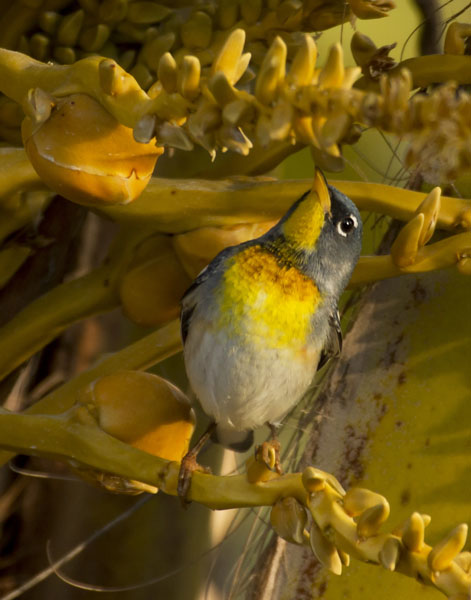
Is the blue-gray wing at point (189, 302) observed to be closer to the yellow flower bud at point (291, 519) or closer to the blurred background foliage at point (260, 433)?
the blurred background foliage at point (260, 433)

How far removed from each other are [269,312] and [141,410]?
0.34 ft

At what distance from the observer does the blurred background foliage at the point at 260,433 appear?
58 cm

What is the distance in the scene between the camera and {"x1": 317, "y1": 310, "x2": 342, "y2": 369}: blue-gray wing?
23.1 inches

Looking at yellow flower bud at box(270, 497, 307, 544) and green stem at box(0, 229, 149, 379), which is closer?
yellow flower bud at box(270, 497, 307, 544)

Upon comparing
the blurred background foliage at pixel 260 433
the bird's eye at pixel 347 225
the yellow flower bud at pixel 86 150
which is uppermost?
the yellow flower bud at pixel 86 150

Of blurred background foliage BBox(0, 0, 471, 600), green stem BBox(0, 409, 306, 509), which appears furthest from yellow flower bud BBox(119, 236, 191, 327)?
green stem BBox(0, 409, 306, 509)

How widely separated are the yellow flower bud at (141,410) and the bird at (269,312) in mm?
33

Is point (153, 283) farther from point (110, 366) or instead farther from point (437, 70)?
point (437, 70)

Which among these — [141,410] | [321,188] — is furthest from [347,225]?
[141,410]

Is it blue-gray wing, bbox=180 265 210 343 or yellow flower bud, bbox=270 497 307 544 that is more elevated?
yellow flower bud, bbox=270 497 307 544

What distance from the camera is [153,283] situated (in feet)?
1.91

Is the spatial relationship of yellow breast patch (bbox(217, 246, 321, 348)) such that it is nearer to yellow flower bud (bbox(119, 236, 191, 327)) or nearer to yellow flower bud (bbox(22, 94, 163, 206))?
yellow flower bud (bbox(119, 236, 191, 327))

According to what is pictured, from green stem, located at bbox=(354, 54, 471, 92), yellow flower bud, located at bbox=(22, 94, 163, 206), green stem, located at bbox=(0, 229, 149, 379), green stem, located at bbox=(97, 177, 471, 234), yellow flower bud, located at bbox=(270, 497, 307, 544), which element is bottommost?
green stem, located at bbox=(0, 229, 149, 379)

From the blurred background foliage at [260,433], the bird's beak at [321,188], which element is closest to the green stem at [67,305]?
the blurred background foliage at [260,433]
